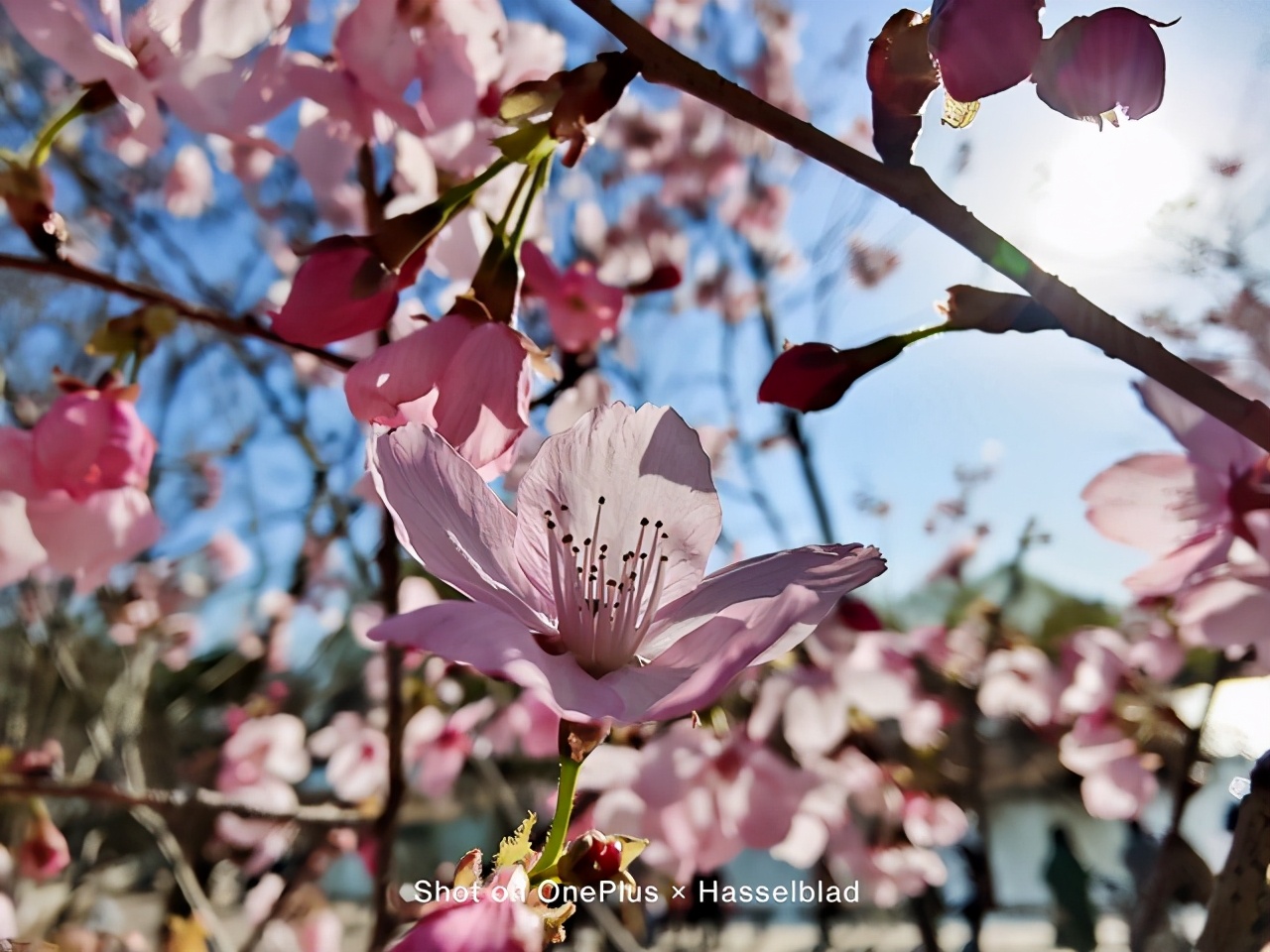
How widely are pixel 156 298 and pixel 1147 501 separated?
19.3 inches

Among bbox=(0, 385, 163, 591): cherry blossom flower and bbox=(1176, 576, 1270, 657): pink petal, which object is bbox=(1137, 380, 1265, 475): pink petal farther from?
bbox=(0, 385, 163, 591): cherry blossom flower

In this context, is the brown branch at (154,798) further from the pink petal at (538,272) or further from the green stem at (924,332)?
the green stem at (924,332)

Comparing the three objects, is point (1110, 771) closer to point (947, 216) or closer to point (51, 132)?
point (947, 216)

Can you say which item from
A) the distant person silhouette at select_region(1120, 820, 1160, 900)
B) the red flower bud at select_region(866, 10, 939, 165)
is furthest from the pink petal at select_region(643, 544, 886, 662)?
the distant person silhouette at select_region(1120, 820, 1160, 900)

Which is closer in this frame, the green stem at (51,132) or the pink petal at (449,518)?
the pink petal at (449,518)

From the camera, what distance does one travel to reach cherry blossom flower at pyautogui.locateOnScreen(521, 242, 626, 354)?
0.58 metres

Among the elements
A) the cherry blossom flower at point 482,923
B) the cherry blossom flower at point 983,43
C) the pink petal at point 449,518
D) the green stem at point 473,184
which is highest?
the green stem at point 473,184

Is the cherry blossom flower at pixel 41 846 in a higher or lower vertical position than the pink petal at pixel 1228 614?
lower

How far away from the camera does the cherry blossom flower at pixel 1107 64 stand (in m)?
0.20

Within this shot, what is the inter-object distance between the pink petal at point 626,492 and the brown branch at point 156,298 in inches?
5.6

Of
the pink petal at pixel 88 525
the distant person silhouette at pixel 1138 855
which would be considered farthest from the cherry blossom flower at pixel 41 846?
the distant person silhouette at pixel 1138 855

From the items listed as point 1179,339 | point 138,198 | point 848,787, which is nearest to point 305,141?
point 1179,339

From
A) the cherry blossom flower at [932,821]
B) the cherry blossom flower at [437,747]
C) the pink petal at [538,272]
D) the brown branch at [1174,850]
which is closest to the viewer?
the pink petal at [538,272]

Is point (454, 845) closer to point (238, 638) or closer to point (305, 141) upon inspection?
point (238, 638)
